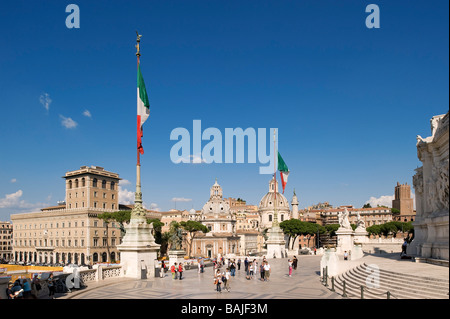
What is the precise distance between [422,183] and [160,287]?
1843cm

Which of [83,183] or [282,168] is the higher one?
[83,183]

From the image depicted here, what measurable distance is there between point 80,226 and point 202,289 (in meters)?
81.3

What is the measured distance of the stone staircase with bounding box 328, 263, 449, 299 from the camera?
14.5 m

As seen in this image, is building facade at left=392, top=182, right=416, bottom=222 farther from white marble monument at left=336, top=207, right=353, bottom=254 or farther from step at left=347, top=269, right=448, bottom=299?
step at left=347, top=269, right=448, bottom=299

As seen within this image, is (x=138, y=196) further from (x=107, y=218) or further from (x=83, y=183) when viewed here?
(x=83, y=183)

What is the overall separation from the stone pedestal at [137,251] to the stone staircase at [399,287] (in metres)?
12.0

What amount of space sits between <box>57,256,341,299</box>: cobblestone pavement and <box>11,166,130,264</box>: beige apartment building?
231ft

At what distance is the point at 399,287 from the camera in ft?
52.2

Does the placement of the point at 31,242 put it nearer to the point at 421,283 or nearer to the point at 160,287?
the point at 160,287

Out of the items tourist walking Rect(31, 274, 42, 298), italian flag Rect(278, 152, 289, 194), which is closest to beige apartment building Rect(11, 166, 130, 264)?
italian flag Rect(278, 152, 289, 194)

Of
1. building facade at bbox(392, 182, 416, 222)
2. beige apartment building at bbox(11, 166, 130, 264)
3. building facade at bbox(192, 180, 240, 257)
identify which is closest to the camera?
beige apartment building at bbox(11, 166, 130, 264)

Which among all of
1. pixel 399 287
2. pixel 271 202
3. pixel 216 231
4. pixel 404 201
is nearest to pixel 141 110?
pixel 399 287

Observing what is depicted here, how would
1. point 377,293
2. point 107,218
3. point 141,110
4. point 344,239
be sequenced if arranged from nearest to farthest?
point 377,293, point 141,110, point 344,239, point 107,218

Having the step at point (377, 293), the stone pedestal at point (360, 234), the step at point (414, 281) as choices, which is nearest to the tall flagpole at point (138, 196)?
the step at point (377, 293)
